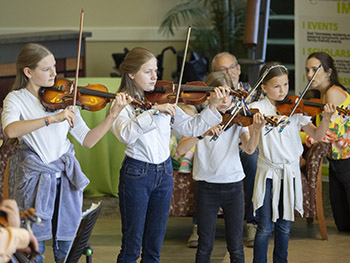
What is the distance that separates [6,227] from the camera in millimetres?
1475

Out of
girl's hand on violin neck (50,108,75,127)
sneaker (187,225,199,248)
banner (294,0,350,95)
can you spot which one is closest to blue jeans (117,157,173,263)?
girl's hand on violin neck (50,108,75,127)

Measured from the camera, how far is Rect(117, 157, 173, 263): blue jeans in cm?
281

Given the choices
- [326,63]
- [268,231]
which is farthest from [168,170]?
[326,63]

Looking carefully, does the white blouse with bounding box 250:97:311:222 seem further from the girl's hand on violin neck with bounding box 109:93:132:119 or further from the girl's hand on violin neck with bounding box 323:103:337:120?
the girl's hand on violin neck with bounding box 109:93:132:119

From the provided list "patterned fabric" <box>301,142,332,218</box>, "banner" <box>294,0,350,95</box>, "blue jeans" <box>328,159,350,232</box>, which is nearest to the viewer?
"patterned fabric" <box>301,142,332,218</box>

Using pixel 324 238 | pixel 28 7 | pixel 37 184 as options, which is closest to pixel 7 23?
pixel 28 7

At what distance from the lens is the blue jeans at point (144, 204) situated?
281cm

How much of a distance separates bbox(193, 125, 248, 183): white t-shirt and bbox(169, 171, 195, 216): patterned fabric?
986 mm

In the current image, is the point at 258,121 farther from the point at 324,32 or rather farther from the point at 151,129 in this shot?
the point at 324,32

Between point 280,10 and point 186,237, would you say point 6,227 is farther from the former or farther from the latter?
point 280,10

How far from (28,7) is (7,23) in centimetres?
28

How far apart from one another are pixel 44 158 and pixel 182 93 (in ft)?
2.44

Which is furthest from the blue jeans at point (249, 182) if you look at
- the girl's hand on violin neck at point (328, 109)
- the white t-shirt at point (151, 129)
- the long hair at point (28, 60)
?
the long hair at point (28, 60)

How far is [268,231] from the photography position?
3.19 m
